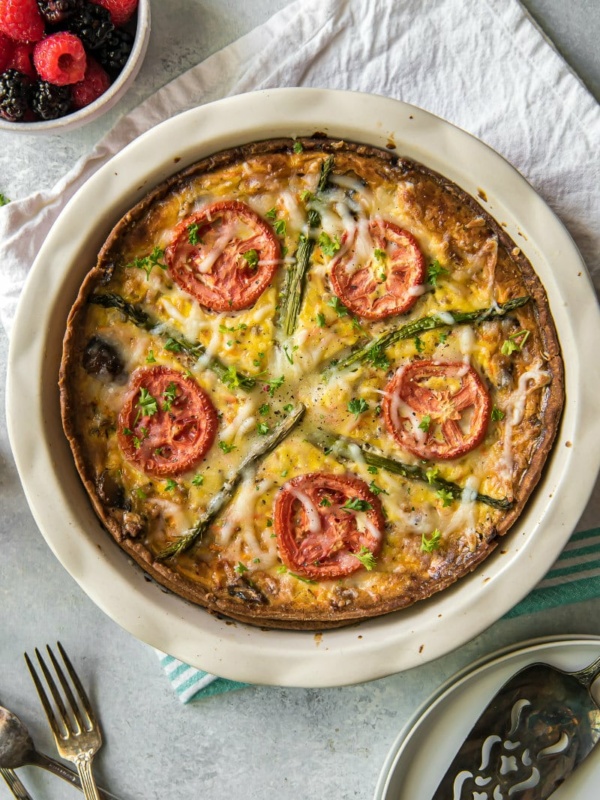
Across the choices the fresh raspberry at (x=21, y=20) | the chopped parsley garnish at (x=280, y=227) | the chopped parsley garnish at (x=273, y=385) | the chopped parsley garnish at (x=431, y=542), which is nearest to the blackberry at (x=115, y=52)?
the fresh raspberry at (x=21, y=20)

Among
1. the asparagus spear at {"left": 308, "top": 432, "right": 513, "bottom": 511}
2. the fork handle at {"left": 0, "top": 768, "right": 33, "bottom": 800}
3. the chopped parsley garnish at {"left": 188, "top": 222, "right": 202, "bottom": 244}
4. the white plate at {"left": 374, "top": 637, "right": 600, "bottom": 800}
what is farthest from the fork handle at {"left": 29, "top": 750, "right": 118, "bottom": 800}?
the chopped parsley garnish at {"left": 188, "top": 222, "right": 202, "bottom": 244}

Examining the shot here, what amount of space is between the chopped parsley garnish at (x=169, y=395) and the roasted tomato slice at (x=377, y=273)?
0.86 metres

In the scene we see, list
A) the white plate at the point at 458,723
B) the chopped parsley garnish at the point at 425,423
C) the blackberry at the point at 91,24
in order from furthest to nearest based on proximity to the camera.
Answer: the white plate at the point at 458,723, the blackberry at the point at 91,24, the chopped parsley garnish at the point at 425,423

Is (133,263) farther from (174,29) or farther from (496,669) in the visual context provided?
(496,669)

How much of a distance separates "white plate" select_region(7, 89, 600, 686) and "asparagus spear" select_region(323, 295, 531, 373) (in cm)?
24

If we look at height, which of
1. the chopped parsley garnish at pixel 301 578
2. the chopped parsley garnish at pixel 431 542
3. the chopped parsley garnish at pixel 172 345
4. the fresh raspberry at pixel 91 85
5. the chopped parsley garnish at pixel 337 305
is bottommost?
the chopped parsley garnish at pixel 431 542

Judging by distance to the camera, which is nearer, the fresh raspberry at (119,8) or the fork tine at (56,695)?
the fresh raspberry at (119,8)

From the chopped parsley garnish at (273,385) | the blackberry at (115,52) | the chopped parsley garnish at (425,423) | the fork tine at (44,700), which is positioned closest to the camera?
the chopped parsley garnish at (425,423)

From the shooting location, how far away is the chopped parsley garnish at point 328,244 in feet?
11.6

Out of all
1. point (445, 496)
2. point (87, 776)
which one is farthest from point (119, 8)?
point (87, 776)

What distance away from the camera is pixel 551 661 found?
4012 millimetres

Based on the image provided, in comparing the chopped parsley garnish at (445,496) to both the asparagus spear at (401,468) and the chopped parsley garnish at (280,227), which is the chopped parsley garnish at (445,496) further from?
the chopped parsley garnish at (280,227)

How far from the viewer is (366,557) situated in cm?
348

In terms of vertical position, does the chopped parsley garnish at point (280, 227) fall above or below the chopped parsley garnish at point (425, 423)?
above
